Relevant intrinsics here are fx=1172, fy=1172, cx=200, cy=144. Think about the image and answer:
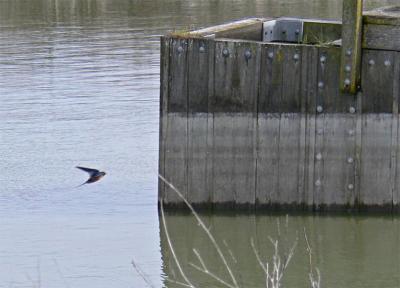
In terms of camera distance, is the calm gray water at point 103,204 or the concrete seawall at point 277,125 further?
the concrete seawall at point 277,125

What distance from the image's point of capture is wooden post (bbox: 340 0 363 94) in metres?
10.5

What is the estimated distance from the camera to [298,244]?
11.0 meters

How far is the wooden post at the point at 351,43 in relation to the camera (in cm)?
1054

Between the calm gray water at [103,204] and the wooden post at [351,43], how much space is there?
4.73ft

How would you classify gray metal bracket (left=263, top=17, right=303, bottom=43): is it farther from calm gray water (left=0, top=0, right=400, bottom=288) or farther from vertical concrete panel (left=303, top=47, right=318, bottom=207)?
calm gray water (left=0, top=0, right=400, bottom=288)

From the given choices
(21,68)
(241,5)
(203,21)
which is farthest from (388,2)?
(21,68)

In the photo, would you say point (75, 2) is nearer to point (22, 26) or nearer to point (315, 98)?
point (22, 26)

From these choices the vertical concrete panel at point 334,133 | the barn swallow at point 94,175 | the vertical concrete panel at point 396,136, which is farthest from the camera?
the barn swallow at point 94,175

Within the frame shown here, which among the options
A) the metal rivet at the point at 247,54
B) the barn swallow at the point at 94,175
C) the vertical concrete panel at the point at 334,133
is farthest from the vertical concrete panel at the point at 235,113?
the barn swallow at the point at 94,175

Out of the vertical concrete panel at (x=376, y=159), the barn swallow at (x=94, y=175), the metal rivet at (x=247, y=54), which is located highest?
the metal rivet at (x=247, y=54)

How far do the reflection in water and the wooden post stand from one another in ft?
4.64

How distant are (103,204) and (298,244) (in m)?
2.29

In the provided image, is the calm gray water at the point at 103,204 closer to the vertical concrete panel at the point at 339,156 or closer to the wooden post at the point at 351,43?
the vertical concrete panel at the point at 339,156

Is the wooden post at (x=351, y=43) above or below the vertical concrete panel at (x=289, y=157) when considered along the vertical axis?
above
